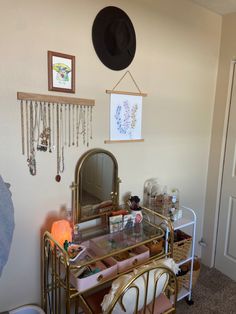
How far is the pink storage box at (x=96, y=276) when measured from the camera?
129 centimetres

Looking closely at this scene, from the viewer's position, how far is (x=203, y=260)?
8.73 ft

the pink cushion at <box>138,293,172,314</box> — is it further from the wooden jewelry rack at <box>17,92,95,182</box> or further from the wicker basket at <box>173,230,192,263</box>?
the wooden jewelry rack at <box>17,92,95,182</box>

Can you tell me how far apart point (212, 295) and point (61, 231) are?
5.10ft

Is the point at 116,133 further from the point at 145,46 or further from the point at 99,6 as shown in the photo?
the point at 99,6

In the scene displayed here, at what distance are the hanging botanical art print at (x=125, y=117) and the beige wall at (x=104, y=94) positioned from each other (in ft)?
0.18

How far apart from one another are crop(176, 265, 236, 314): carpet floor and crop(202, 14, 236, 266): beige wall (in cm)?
18

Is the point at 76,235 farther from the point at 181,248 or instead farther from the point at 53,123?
the point at 181,248

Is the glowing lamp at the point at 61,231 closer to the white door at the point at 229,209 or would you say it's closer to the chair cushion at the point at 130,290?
the chair cushion at the point at 130,290

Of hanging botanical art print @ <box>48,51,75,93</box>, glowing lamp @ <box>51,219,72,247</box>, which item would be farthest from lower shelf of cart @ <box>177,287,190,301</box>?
hanging botanical art print @ <box>48,51,75,93</box>

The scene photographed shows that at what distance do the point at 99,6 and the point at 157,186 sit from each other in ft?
4.35

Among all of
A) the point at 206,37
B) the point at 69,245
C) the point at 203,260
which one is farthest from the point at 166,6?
the point at 203,260

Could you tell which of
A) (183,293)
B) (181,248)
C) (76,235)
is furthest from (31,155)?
(183,293)

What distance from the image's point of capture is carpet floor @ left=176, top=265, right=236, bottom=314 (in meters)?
2.04

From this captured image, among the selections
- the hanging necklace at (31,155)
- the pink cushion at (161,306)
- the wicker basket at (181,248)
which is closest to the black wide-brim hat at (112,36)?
the hanging necklace at (31,155)
